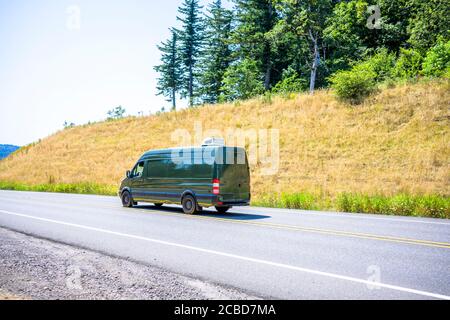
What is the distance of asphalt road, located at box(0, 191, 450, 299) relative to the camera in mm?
5062

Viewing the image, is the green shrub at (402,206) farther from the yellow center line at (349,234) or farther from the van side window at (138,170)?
the van side window at (138,170)

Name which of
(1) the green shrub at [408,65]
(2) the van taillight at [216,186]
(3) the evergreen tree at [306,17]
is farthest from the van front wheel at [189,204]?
(3) the evergreen tree at [306,17]

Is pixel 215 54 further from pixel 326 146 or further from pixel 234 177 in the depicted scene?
pixel 234 177

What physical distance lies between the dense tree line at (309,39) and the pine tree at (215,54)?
16cm

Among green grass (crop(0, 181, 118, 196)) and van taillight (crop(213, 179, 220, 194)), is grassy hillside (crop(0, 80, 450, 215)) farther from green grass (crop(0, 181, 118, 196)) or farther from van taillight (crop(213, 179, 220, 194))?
van taillight (crop(213, 179, 220, 194))

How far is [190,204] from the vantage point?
44.8 feet

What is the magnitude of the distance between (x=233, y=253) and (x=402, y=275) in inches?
115

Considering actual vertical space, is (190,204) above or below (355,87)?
below

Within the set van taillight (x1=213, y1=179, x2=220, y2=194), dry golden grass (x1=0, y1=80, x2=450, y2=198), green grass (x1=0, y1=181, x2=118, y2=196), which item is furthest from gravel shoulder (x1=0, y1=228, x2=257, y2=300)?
green grass (x1=0, y1=181, x2=118, y2=196)

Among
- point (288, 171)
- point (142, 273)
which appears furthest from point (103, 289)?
point (288, 171)

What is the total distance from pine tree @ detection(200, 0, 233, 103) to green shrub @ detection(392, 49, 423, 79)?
99.0 feet

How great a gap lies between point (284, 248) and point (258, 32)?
48438mm

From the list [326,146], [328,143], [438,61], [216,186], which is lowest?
[216,186]

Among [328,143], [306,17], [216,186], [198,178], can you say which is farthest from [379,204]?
[306,17]
